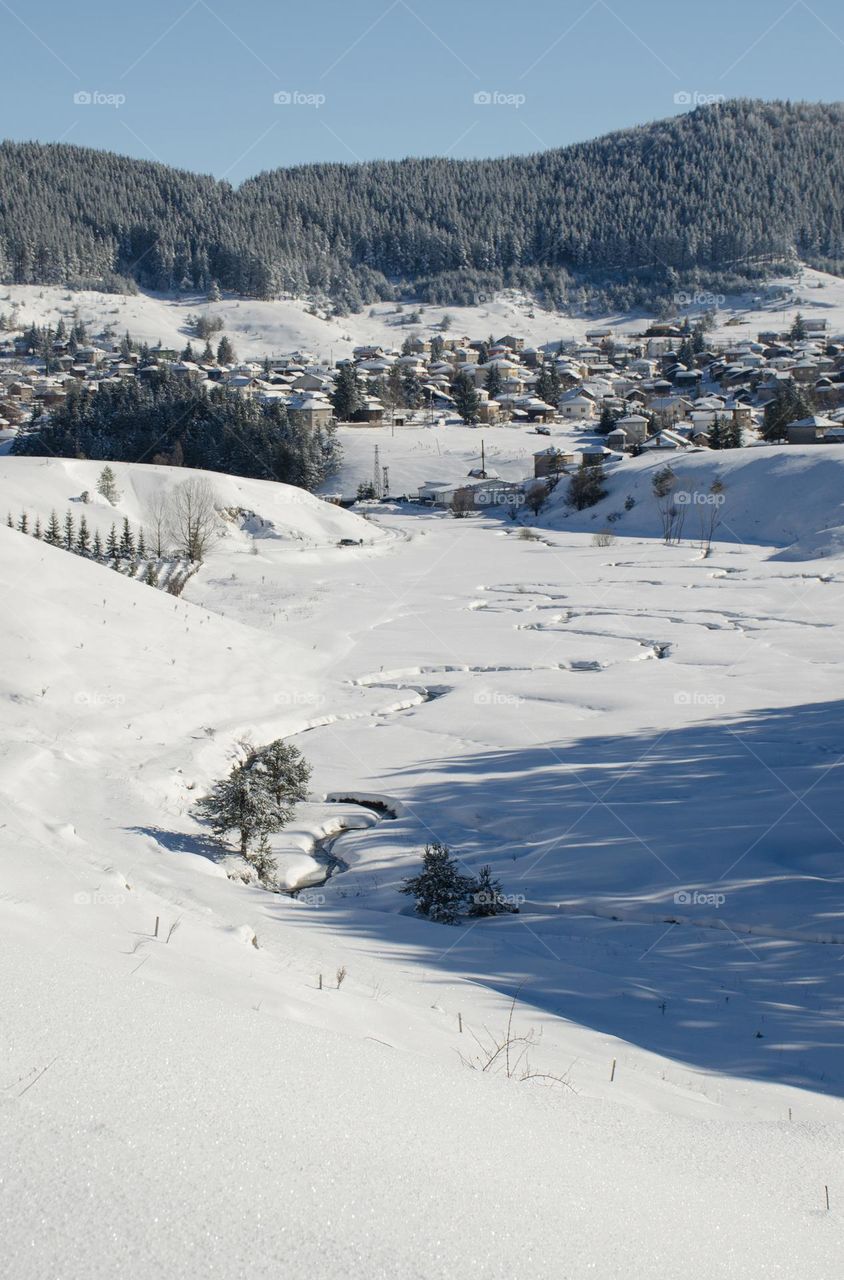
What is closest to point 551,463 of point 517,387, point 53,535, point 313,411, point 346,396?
point 313,411

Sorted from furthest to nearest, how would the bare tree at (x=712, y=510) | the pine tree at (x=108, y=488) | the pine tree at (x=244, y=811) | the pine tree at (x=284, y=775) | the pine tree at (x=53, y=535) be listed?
1. the bare tree at (x=712, y=510)
2. the pine tree at (x=108, y=488)
3. the pine tree at (x=53, y=535)
4. the pine tree at (x=284, y=775)
5. the pine tree at (x=244, y=811)

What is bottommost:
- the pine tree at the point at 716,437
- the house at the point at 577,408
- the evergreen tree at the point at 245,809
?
the evergreen tree at the point at 245,809

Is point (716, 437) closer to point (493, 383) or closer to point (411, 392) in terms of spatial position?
point (411, 392)

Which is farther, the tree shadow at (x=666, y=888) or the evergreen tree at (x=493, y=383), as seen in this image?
the evergreen tree at (x=493, y=383)

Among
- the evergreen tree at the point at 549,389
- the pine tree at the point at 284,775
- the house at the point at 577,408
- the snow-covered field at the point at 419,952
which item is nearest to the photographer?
the snow-covered field at the point at 419,952

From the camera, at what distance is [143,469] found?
56812 millimetres

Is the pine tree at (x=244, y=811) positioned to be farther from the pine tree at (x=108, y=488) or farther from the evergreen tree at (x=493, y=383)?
the evergreen tree at (x=493, y=383)

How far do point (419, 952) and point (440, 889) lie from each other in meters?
2.20

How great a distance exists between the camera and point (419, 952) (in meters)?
9.45

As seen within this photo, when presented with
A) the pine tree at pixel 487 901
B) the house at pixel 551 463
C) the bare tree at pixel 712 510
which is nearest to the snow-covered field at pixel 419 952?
the pine tree at pixel 487 901

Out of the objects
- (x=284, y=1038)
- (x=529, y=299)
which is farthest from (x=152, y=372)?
(x=529, y=299)

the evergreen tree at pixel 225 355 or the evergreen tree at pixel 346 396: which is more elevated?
the evergreen tree at pixel 225 355

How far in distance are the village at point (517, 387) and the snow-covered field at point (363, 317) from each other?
20.1 feet

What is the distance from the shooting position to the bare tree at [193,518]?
4650 cm
